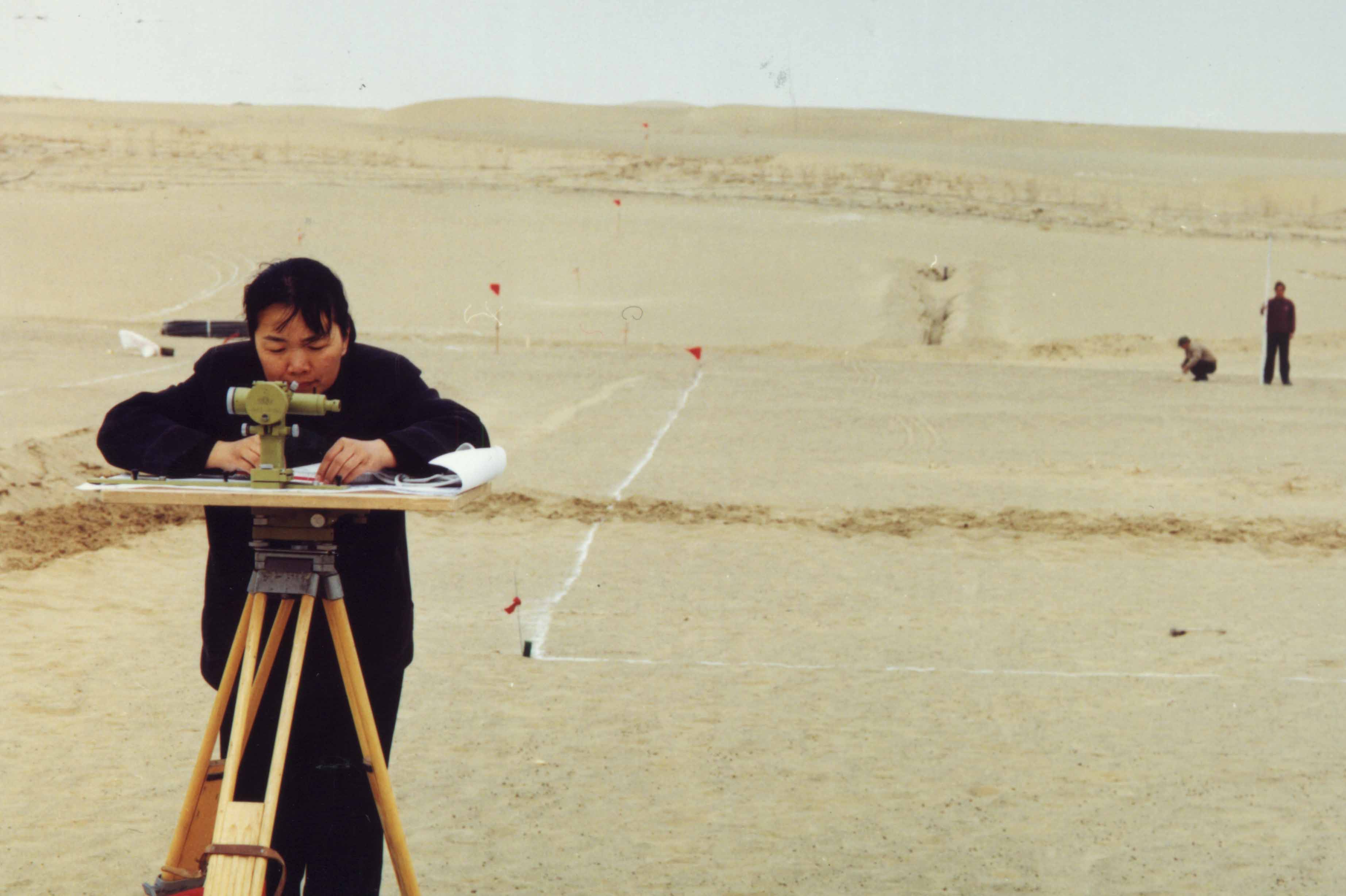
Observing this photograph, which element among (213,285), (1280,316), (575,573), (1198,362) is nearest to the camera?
(575,573)

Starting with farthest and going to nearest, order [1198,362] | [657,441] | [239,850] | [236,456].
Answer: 1. [1198,362]
2. [657,441]
3. [236,456]
4. [239,850]

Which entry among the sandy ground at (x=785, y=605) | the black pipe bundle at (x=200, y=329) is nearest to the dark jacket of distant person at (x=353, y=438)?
the sandy ground at (x=785, y=605)

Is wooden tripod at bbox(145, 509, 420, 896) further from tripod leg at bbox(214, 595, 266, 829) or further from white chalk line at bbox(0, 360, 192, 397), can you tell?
white chalk line at bbox(0, 360, 192, 397)

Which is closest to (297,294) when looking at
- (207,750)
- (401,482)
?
(401,482)

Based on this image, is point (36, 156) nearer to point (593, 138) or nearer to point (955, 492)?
point (593, 138)

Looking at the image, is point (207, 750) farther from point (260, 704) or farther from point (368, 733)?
point (368, 733)

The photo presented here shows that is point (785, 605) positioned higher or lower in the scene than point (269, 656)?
lower

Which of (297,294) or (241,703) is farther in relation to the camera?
(297,294)

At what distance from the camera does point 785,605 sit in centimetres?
881

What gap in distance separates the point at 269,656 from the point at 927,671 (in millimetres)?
4843

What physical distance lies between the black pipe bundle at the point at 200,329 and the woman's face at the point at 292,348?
23.9 m

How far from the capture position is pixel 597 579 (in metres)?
9.33

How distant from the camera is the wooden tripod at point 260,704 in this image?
9.18 feet

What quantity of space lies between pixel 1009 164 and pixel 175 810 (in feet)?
242
